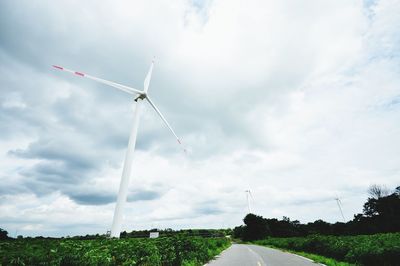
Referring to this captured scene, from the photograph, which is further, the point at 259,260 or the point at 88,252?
the point at 259,260

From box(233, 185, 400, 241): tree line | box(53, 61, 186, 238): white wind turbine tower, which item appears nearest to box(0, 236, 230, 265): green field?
box(53, 61, 186, 238): white wind turbine tower

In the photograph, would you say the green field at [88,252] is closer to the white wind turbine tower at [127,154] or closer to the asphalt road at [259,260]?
the asphalt road at [259,260]

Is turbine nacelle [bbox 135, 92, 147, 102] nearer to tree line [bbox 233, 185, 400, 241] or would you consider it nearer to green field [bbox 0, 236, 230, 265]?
green field [bbox 0, 236, 230, 265]

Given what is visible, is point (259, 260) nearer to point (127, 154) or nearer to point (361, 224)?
point (127, 154)

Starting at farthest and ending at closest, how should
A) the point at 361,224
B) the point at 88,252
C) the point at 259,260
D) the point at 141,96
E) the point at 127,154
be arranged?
the point at 361,224 < the point at 141,96 < the point at 127,154 < the point at 259,260 < the point at 88,252

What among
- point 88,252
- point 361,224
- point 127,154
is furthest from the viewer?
point 361,224

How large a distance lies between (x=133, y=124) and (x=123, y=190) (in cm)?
719

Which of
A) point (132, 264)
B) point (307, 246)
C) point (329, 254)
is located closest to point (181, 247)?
point (132, 264)

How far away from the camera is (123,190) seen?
22172mm

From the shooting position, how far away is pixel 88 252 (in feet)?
22.4

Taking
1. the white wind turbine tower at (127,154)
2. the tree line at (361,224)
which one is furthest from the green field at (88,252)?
the tree line at (361,224)

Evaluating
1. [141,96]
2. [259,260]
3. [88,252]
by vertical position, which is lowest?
[259,260]

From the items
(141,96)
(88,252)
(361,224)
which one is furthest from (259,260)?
(361,224)

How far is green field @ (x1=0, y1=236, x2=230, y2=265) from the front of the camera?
5188 millimetres
